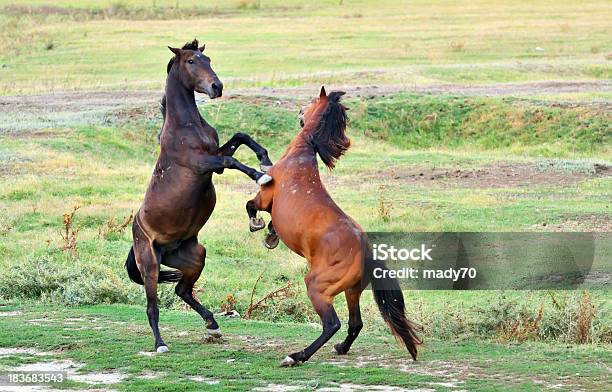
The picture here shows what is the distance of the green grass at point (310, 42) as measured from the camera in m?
36.0

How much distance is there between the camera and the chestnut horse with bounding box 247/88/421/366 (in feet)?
29.1

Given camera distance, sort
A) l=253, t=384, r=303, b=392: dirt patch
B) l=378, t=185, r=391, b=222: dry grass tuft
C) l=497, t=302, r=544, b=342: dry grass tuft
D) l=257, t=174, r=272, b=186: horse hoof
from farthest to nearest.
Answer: l=378, t=185, r=391, b=222: dry grass tuft
l=497, t=302, r=544, b=342: dry grass tuft
l=257, t=174, r=272, b=186: horse hoof
l=253, t=384, r=303, b=392: dirt patch

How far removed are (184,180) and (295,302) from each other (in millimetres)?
3775

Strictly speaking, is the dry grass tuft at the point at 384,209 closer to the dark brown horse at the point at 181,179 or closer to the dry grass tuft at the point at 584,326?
the dry grass tuft at the point at 584,326

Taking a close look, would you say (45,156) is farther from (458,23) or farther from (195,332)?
(458,23)

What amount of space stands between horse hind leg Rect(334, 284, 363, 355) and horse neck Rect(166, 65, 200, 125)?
7.26 ft

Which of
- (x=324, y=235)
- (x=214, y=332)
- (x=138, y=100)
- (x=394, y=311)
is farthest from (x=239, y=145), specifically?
(x=138, y=100)

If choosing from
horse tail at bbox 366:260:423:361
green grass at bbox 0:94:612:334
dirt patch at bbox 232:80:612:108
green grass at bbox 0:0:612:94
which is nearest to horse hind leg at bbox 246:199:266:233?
horse tail at bbox 366:260:423:361

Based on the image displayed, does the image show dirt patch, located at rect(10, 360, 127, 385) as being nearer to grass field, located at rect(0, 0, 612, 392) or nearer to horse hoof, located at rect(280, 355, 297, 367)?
grass field, located at rect(0, 0, 612, 392)

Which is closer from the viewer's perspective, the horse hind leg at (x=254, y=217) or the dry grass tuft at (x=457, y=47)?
the horse hind leg at (x=254, y=217)

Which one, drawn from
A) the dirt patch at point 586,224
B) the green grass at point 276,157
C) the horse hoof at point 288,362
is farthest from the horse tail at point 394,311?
the dirt patch at point 586,224

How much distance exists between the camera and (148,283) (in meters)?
10.0

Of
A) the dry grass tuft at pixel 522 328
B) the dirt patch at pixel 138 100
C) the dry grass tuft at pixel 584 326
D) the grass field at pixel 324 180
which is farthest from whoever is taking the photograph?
the dirt patch at pixel 138 100

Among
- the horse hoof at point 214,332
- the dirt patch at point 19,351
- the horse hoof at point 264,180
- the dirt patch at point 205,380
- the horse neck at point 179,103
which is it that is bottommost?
the dirt patch at point 19,351
